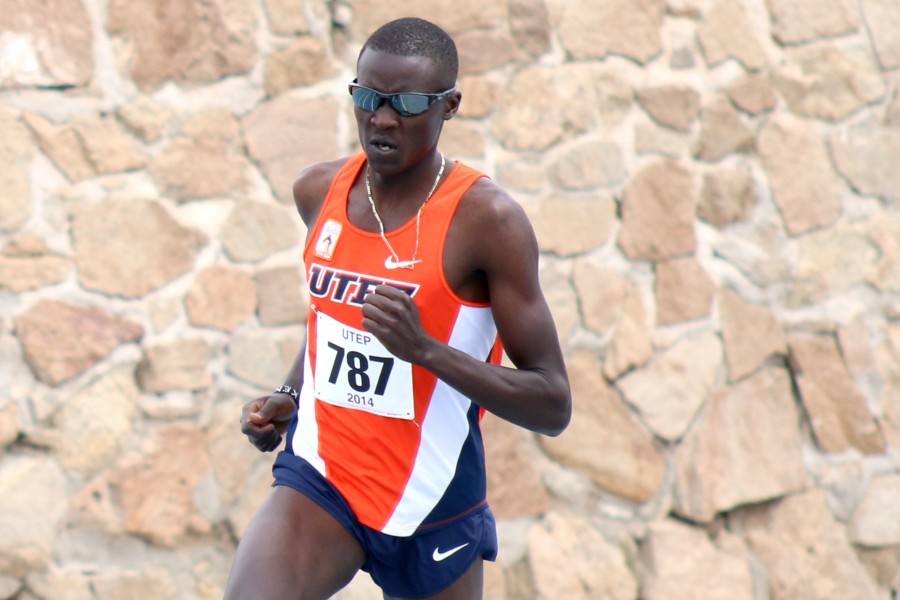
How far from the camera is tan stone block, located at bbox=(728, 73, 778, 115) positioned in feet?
17.0

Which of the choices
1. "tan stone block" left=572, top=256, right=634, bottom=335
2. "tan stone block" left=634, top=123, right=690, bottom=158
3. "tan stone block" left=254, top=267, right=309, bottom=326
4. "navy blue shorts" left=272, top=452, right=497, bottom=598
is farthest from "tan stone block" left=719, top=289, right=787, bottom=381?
"navy blue shorts" left=272, top=452, right=497, bottom=598

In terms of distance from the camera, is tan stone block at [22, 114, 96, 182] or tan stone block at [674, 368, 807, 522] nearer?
tan stone block at [22, 114, 96, 182]

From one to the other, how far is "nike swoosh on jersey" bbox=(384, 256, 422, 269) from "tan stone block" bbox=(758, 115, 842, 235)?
2.70 metres

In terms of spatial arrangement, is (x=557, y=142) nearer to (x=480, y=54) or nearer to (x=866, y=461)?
(x=480, y=54)

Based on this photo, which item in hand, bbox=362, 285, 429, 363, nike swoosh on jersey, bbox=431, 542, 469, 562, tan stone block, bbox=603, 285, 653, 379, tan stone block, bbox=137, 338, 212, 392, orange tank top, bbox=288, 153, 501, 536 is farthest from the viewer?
tan stone block, bbox=603, 285, 653, 379

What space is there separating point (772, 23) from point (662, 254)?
1071 millimetres

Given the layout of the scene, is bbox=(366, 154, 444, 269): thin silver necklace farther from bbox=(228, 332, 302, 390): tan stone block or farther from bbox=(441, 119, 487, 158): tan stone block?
bbox=(441, 119, 487, 158): tan stone block

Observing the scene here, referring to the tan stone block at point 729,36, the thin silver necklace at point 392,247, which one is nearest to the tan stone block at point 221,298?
the thin silver necklace at point 392,247

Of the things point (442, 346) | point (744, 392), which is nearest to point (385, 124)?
point (442, 346)

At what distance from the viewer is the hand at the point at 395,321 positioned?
8.71 ft

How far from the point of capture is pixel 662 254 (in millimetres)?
5066

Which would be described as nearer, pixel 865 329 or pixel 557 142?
pixel 557 142

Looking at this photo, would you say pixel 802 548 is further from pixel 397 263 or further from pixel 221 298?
pixel 397 263

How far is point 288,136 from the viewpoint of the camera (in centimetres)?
452
